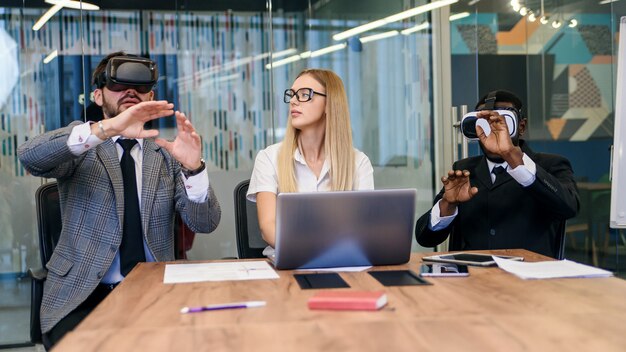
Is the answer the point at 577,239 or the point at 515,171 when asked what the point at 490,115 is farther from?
the point at 577,239

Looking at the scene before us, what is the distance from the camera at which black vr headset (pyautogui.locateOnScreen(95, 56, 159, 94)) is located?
2650 millimetres

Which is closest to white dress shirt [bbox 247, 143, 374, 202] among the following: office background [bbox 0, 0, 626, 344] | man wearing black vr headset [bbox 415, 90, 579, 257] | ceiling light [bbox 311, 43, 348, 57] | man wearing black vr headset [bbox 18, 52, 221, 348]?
man wearing black vr headset [bbox 18, 52, 221, 348]

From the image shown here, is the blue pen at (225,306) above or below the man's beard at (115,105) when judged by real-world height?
below

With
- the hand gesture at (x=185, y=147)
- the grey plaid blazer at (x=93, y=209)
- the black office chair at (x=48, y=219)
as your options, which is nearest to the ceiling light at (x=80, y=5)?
the black office chair at (x=48, y=219)

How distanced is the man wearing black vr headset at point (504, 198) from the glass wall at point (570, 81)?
1783 mm

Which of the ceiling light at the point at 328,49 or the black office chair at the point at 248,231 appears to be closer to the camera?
the black office chair at the point at 248,231

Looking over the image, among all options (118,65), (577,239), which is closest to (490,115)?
(118,65)

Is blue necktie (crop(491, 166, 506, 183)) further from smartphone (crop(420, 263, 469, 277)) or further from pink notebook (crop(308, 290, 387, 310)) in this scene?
pink notebook (crop(308, 290, 387, 310))

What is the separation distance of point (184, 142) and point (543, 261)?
1270mm

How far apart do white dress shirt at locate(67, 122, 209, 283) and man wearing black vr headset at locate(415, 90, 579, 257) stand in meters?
0.90

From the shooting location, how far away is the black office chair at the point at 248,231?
10.5ft

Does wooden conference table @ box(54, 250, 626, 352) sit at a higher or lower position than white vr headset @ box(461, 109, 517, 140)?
lower

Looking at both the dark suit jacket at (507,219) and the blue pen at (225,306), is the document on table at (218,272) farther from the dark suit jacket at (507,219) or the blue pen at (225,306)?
the dark suit jacket at (507,219)

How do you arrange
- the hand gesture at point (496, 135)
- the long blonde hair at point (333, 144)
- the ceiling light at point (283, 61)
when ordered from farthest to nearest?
the ceiling light at point (283, 61), the long blonde hair at point (333, 144), the hand gesture at point (496, 135)
